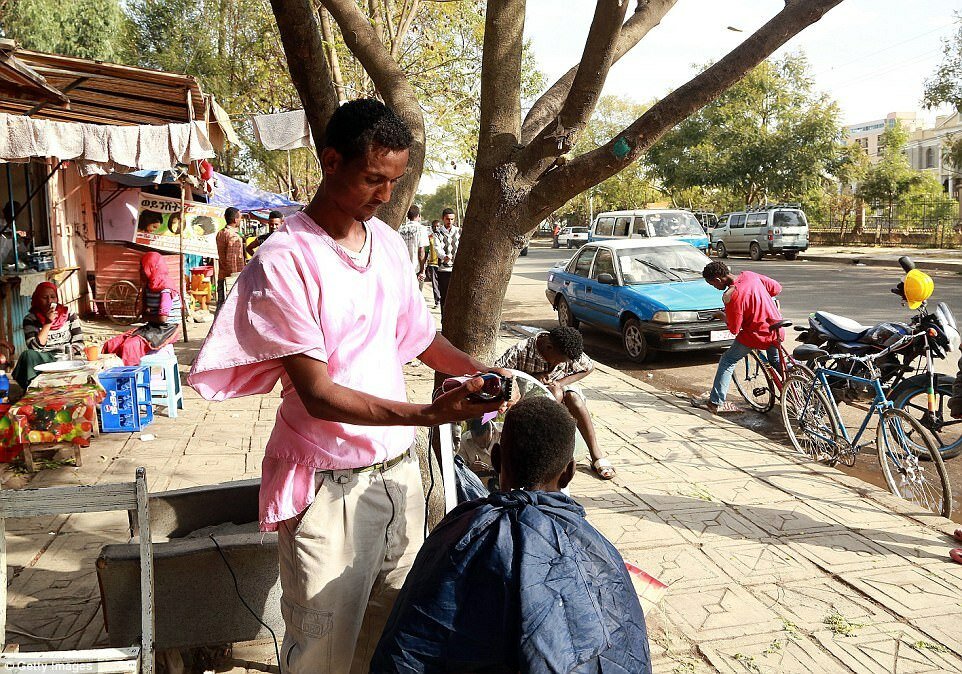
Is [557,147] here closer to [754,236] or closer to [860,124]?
[754,236]

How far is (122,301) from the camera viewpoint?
44.2 ft

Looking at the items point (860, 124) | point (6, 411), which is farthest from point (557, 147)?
Result: point (860, 124)

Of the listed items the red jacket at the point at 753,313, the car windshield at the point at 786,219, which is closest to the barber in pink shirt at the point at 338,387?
the red jacket at the point at 753,313

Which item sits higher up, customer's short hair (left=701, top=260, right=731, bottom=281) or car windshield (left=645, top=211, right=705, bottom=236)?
car windshield (left=645, top=211, right=705, bottom=236)

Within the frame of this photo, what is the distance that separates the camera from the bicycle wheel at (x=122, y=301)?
528 inches

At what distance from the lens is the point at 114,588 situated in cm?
279

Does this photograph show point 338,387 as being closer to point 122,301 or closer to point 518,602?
point 518,602

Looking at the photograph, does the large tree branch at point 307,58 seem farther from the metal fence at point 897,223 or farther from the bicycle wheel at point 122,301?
the metal fence at point 897,223

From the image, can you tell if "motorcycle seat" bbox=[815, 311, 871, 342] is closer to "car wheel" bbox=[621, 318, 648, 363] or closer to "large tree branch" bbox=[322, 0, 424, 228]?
"car wheel" bbox=[621, 318, 648, 363]

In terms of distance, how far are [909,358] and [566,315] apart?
266 inches

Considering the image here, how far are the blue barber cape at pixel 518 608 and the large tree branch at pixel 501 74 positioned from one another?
6.72 ft

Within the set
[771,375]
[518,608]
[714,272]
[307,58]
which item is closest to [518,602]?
[518,608]

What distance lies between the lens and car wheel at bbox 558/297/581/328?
1271 centimetres

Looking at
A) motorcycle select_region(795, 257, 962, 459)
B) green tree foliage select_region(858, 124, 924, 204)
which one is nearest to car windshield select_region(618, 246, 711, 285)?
motorcycle select_region(795, 257, 962, 459)
